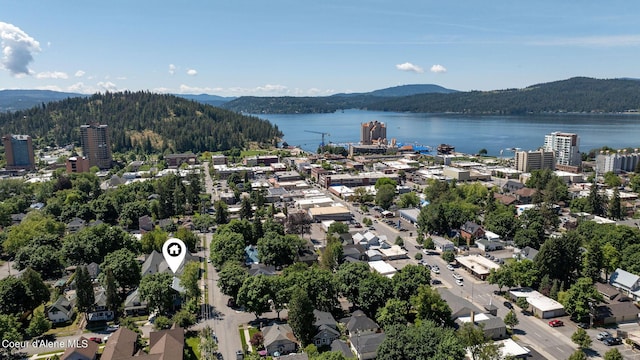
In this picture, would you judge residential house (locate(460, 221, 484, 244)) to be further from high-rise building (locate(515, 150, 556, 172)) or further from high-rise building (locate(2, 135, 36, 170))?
high-rise building (locate(2, 135, 36, 170))

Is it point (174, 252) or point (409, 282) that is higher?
point (174, 252)

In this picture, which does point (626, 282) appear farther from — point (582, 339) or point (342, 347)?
point (342, 347)

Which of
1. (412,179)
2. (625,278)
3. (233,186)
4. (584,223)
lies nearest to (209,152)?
(233,186)

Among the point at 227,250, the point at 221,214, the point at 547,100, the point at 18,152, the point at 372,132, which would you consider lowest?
the point at 221,214

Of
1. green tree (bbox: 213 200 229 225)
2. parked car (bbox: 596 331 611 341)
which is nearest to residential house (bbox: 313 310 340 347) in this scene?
parked car (bbox: 596 331 611 341)

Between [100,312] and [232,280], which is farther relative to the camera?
[232,280]

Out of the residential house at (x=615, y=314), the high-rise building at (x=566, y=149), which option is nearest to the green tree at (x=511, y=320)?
the residential house at (x=615, y=314)

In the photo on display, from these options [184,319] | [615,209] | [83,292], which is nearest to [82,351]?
[83,292]
